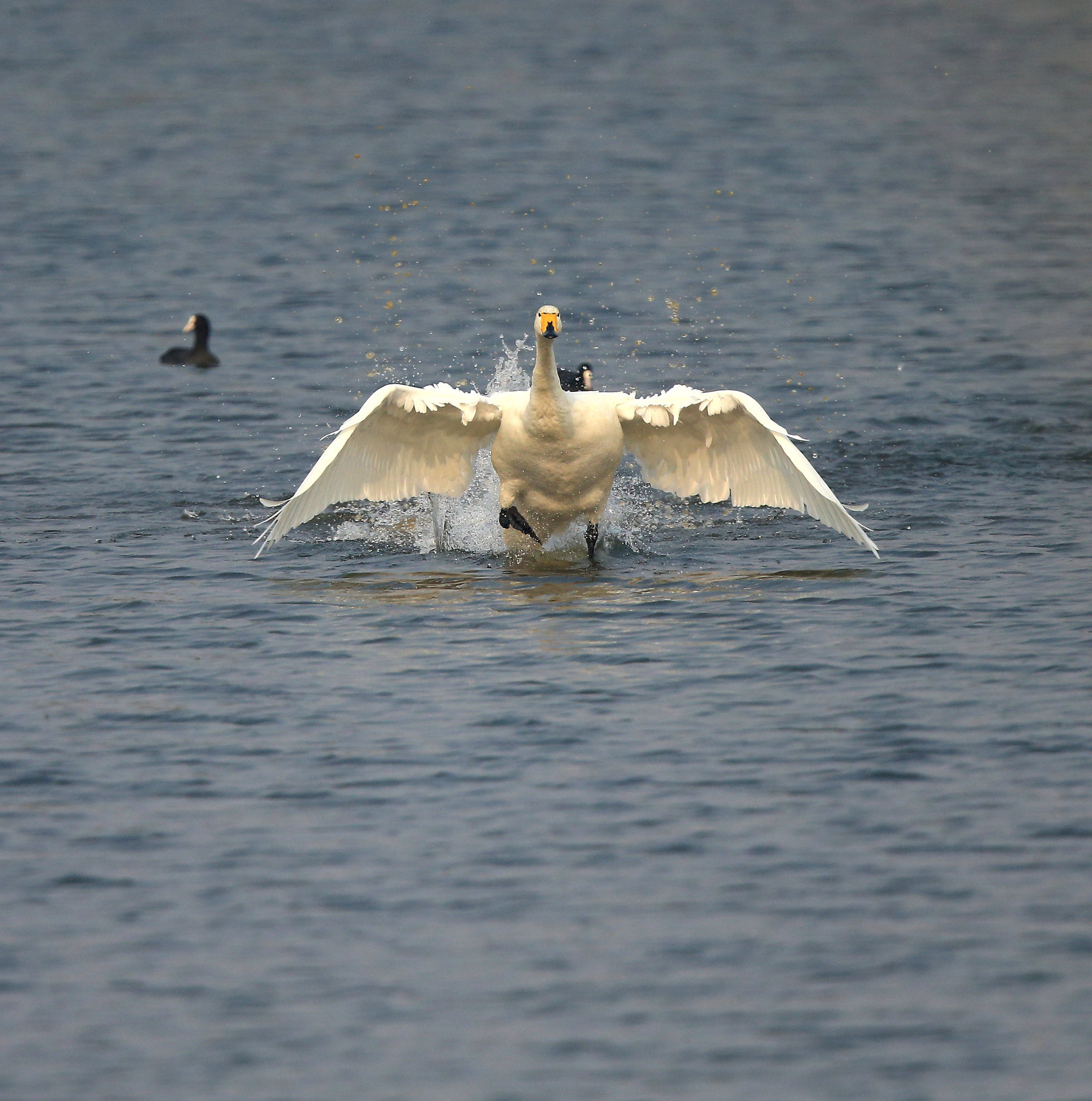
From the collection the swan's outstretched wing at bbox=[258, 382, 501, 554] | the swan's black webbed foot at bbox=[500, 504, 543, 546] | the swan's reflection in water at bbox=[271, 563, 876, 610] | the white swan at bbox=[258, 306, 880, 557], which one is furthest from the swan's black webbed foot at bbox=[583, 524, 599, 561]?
the swan's outstretched wing at bbox=[258, 382, 501, 554]

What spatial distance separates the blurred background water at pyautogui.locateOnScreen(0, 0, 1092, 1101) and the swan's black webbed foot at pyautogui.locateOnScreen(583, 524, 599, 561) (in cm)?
25

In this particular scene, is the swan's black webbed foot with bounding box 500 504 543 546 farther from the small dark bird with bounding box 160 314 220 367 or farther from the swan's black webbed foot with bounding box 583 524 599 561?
the small dark bird with bounding box 160 314 220 367

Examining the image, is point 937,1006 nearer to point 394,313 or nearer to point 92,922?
point 92,922

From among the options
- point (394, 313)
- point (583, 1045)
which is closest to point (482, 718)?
point (583, 1045)

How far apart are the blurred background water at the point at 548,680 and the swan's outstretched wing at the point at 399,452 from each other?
1.82ft

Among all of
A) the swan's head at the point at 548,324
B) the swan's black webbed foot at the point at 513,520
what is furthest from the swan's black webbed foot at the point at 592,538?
the swan's head at the point at 548,324

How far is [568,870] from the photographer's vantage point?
29.3 feet

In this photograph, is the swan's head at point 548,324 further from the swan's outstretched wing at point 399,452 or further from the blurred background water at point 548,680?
the blurred background water at point 548,680

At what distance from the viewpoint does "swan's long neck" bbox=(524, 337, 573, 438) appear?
13328 mm

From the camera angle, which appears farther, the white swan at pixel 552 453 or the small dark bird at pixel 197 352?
the small dark bird at pixel 197 352

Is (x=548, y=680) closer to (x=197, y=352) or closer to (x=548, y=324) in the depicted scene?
(x=548, y=324)

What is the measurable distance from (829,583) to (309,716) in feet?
13.9

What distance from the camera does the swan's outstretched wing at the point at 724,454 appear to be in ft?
43.7

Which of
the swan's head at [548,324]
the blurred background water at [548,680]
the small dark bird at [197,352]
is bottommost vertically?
the blurred background water at [548,680]
